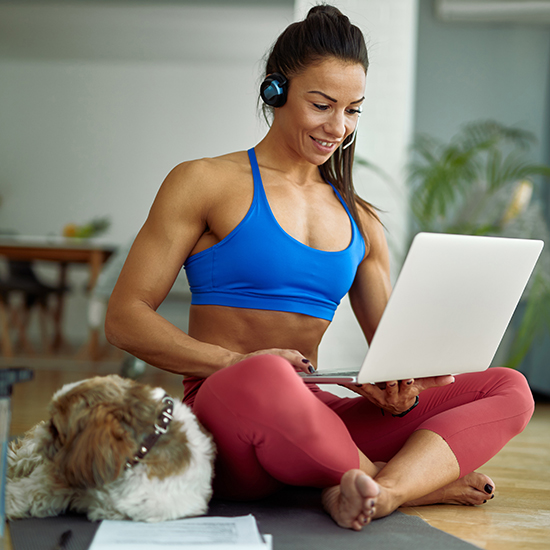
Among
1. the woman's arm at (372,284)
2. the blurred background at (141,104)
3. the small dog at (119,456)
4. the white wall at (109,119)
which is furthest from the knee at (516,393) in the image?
the white wall at (109,119)

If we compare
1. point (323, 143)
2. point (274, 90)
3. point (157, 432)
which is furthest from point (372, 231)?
point (157, 432)

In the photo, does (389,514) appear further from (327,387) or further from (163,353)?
(327,387)

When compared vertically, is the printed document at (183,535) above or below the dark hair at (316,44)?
below

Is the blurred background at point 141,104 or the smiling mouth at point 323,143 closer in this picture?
the smiling mouth at point 323,143

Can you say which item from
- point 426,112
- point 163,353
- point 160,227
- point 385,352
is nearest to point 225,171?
point 160,227

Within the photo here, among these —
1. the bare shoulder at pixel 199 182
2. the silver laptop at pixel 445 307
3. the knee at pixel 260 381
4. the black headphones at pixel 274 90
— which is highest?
the black headphones at pixel 274 90

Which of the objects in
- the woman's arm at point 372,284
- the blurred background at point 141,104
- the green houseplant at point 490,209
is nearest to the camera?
the woman's arm at point 372,284

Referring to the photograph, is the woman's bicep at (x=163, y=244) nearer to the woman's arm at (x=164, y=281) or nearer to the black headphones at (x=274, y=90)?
the woman's arm at (x=164, y=281)

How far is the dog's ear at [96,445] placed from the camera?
2.93 ft

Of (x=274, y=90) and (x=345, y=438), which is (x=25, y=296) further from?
(x=345, y=438)

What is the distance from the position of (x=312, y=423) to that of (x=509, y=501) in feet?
2.02

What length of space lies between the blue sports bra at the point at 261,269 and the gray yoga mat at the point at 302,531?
1.25ft

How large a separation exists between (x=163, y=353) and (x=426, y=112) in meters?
4.06

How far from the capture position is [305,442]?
1015 millimetres
